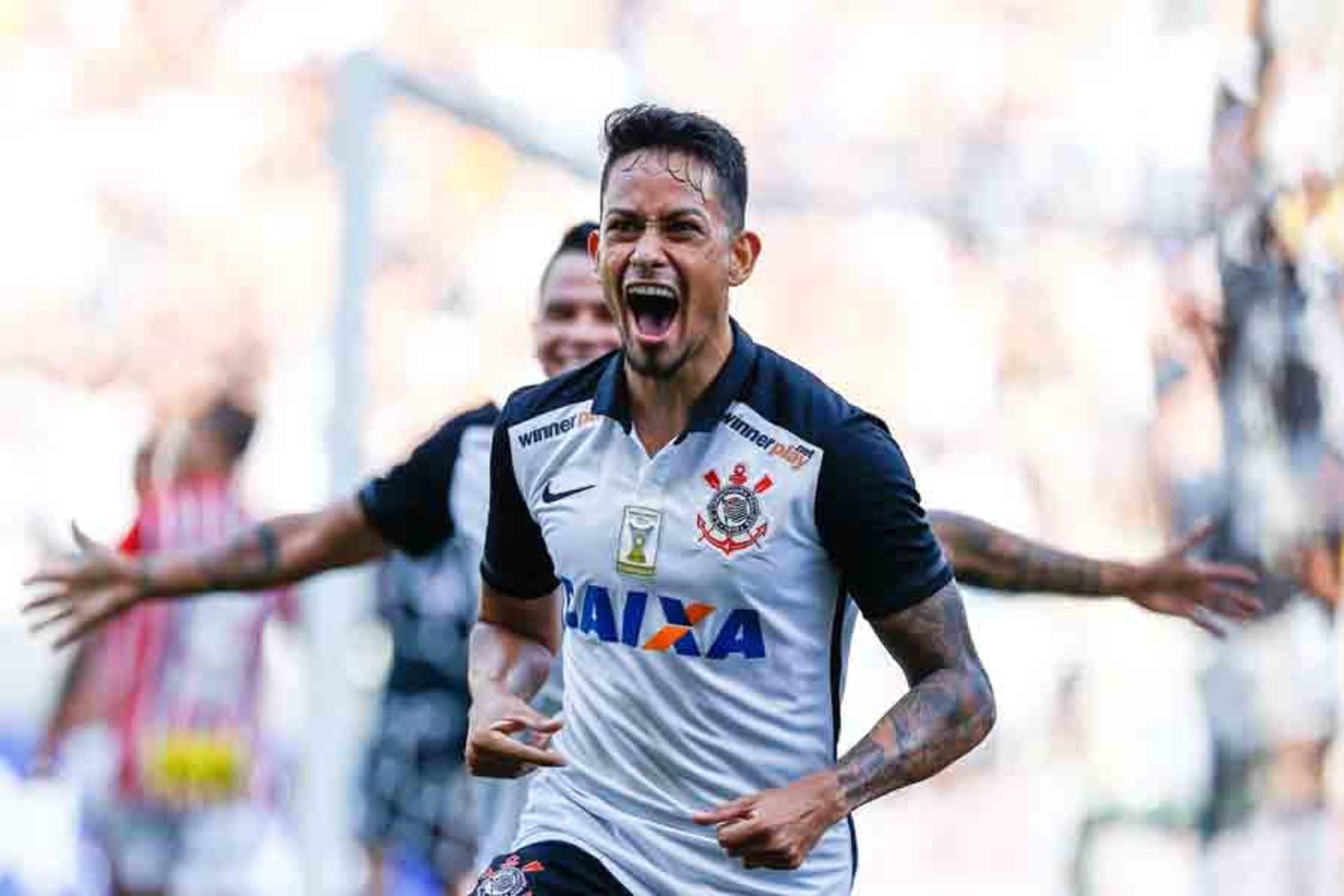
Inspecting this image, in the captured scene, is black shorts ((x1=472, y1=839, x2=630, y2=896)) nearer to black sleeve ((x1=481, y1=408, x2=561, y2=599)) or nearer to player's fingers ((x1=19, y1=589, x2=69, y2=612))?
black sleeve ((x1=481, y1=408, x2=561, y2=599))

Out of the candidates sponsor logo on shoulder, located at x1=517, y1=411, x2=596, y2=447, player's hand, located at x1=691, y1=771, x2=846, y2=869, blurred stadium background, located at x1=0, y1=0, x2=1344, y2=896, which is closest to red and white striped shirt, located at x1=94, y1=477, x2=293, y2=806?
blurred stadium background, located at x1=0, y1=0, x2=1344, y2=896

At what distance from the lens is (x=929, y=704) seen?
13.1ft

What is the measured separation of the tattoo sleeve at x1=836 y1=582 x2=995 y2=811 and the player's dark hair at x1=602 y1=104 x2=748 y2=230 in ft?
2.38

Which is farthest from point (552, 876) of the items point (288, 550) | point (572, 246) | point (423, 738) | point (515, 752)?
point (423, 738)

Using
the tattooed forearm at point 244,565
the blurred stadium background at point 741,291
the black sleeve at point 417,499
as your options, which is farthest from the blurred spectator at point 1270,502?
the tattooed forearm at point 244,565

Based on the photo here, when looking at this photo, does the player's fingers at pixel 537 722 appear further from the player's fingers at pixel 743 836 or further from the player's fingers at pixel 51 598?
the player's fingers at pixel 51 598

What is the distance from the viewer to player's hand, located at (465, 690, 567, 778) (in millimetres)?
3934

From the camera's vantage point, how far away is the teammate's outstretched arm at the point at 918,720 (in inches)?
151

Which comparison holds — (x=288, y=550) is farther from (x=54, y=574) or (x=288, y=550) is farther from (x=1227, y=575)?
(x=1227, y=575)

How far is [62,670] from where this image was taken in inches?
400

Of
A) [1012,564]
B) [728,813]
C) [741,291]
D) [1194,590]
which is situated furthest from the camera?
[741,291]

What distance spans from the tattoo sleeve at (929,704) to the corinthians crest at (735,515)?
0.24 m

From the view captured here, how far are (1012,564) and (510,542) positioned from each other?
1252mm

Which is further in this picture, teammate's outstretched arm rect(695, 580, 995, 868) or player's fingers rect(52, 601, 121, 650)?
→ player's fingers rect(52, 601, 121, 650)
